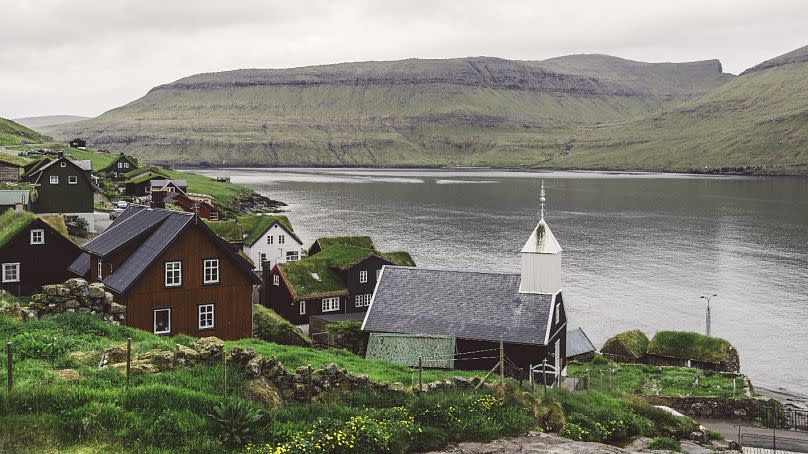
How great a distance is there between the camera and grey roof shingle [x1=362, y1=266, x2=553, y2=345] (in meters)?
39.7

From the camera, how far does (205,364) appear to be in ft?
69.0

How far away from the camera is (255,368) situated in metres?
20.7

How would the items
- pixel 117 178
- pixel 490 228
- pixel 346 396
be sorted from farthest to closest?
pixel 490 228
pixel 117 178
pixel 346 396

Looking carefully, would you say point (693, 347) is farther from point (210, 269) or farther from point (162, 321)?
point (162, 321)

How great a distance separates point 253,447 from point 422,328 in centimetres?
2319

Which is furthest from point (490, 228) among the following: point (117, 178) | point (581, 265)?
point (117, 178)

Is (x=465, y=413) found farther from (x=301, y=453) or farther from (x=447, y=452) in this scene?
(x=301, y=453)

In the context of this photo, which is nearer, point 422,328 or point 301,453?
point 301,453

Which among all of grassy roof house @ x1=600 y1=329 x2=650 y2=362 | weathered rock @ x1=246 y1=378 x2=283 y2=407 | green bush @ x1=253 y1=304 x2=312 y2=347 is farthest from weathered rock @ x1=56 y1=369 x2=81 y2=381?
grassy roof house @ x1=600 y1=329 x2=650 y2=362

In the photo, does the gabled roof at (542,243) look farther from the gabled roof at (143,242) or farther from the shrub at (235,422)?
the shrub at (235,422)

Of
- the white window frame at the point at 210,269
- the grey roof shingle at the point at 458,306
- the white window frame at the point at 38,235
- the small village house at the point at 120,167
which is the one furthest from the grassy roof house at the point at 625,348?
the small village house at the point at 120,167

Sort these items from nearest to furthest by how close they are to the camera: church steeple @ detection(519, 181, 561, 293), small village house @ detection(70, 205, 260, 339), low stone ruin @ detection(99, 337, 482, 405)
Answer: low stone ruin @ detection(99, 337, 482, 405) < small village house @ detection(70, 205, 260, 339) < church steeple @ detection(519, 181, 561, 293)

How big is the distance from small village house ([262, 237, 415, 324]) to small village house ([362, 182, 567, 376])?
18255mm

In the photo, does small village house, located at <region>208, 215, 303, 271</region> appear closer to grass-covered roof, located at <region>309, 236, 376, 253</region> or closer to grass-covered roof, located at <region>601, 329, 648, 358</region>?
grass-covered roof, located at <region>309, 236, 376, 253</region>
